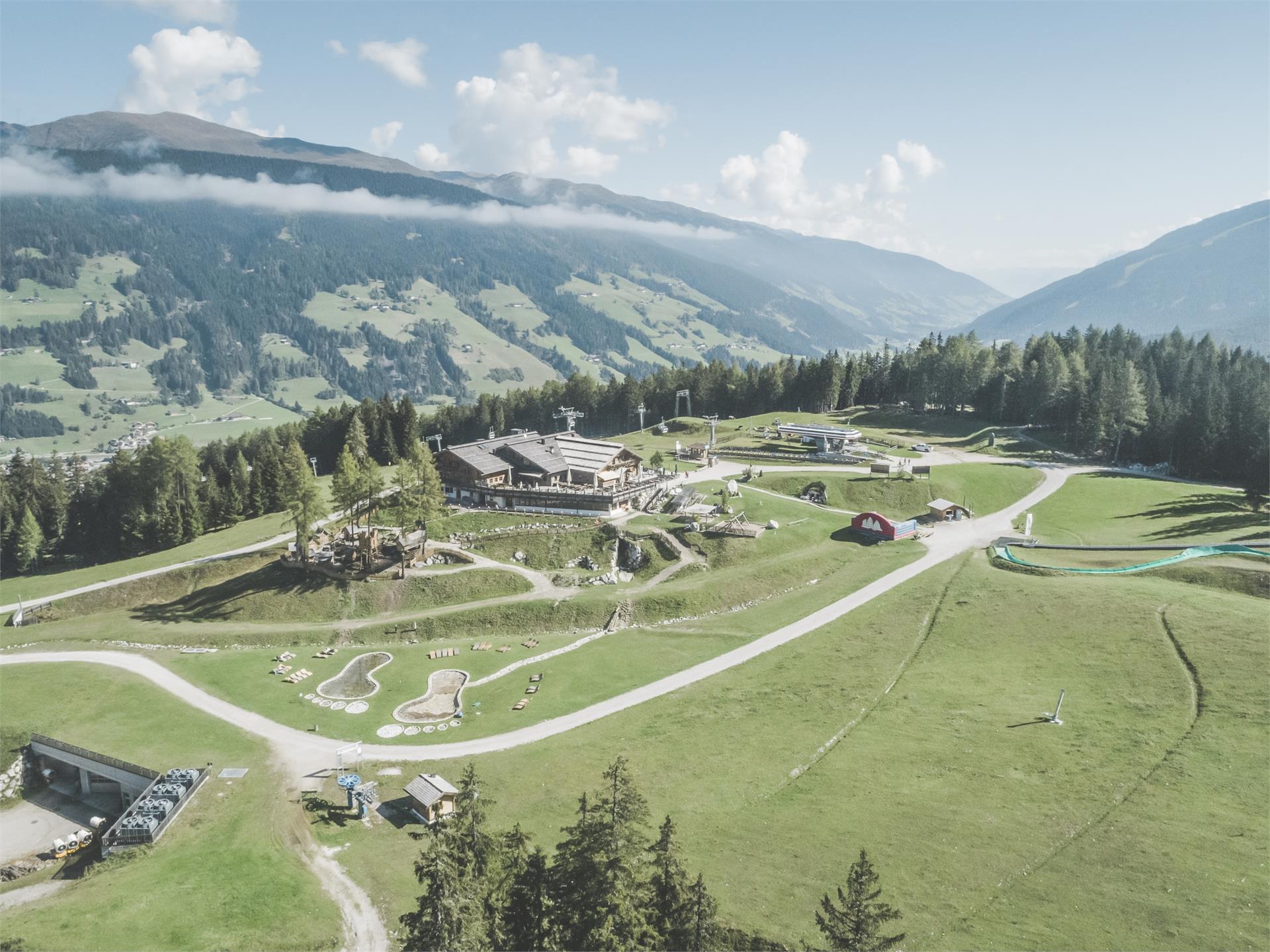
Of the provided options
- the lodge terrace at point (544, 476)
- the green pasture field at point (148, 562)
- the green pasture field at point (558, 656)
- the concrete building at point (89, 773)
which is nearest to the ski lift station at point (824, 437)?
the lodge terrace at point (544, 476)

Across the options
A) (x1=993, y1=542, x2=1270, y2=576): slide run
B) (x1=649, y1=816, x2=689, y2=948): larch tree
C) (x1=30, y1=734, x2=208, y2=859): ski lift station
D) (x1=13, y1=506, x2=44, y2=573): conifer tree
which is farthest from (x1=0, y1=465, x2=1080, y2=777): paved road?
(x1=13, y1=506, x2=44, y2=573): conifer tree

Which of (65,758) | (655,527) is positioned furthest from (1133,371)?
(65,758)

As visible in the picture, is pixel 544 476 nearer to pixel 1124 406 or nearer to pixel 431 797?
pixel 431 797

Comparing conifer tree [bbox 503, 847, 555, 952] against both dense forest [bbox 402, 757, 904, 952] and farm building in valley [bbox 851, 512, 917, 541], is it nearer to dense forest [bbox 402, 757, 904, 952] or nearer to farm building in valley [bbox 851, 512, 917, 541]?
dense forest [bbox 402, 757, 904, 952]

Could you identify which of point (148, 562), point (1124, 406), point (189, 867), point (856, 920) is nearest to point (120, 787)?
point (189, 867)

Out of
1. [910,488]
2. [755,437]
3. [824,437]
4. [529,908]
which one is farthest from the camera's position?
[755,437]
